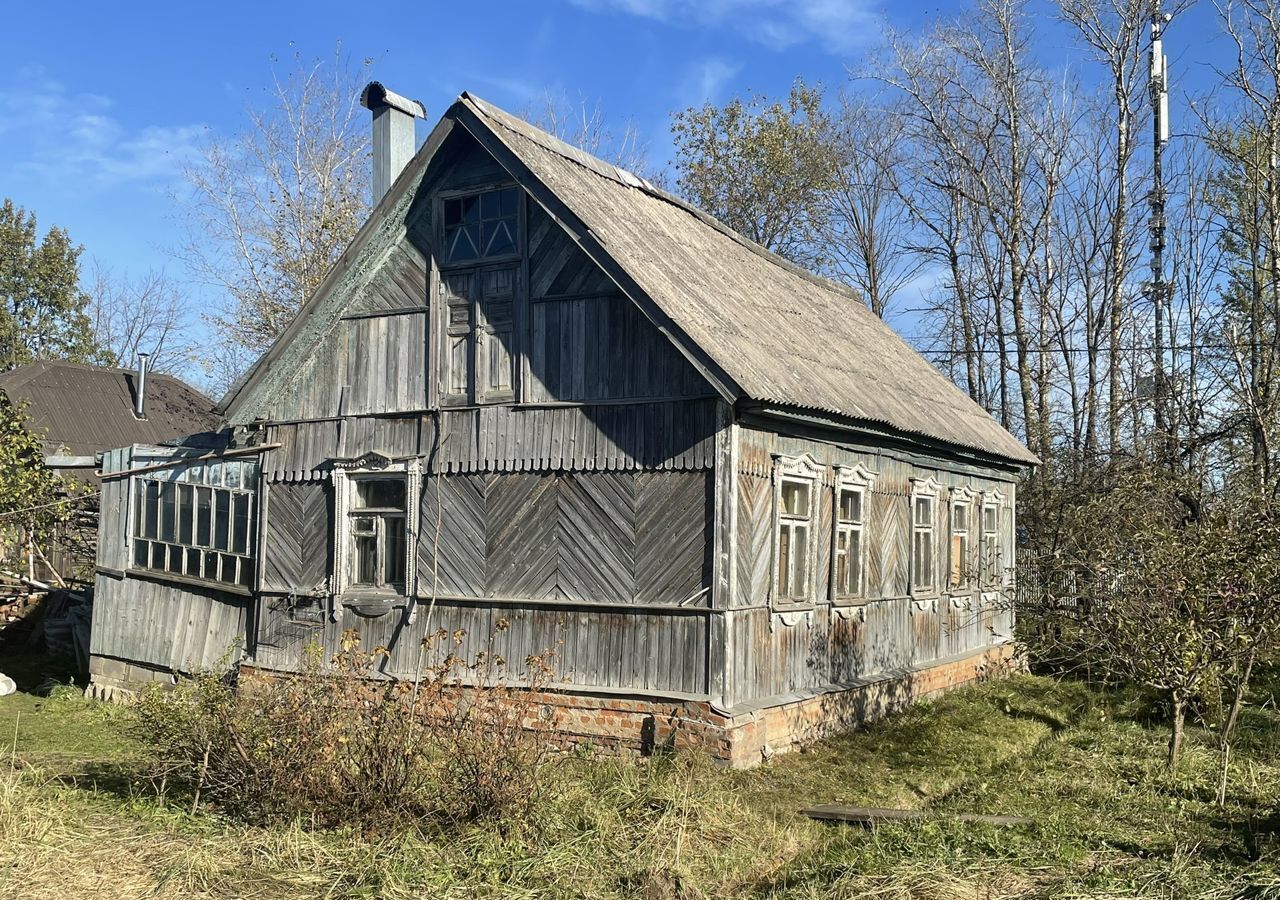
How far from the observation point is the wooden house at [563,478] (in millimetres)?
11094

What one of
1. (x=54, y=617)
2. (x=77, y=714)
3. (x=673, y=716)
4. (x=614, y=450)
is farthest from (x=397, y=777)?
(x=54, y=617)

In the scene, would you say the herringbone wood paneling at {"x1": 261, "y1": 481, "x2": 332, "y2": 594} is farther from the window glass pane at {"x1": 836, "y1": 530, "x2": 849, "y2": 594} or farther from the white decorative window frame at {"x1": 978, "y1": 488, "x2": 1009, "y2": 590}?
the white decorative window frame at {"x1": 978, "y1": 488, "x2": 1009, "y2": 590}

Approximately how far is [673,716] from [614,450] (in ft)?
8.52

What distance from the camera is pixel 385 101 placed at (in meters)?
15.3

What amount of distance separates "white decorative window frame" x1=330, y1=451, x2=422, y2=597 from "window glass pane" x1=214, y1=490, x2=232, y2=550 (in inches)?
81.2

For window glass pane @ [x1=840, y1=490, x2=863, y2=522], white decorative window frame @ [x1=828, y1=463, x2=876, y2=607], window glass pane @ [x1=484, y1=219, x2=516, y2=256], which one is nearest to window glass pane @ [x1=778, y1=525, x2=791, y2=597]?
white decorative window frame @ [x1=828, y1=463, x2=876, y2=607]

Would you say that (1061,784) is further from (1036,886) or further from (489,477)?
(489,477)

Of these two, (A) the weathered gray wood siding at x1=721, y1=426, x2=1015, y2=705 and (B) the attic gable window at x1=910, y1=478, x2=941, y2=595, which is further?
(B) the attic gable window at x1=910, y1=478, x2=941, y2=595

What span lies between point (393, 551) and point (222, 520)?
3016mm

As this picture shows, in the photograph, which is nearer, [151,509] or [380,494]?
[380,494]

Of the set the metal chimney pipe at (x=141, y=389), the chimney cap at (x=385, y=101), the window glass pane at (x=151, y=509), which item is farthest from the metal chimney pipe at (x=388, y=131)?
the metal chimney pipe at (x=141, y=389)

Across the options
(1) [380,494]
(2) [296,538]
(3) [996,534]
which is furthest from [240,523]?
(3) [996,534]

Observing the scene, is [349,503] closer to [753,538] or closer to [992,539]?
[753,538]

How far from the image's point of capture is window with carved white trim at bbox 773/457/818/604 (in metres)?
11.7
